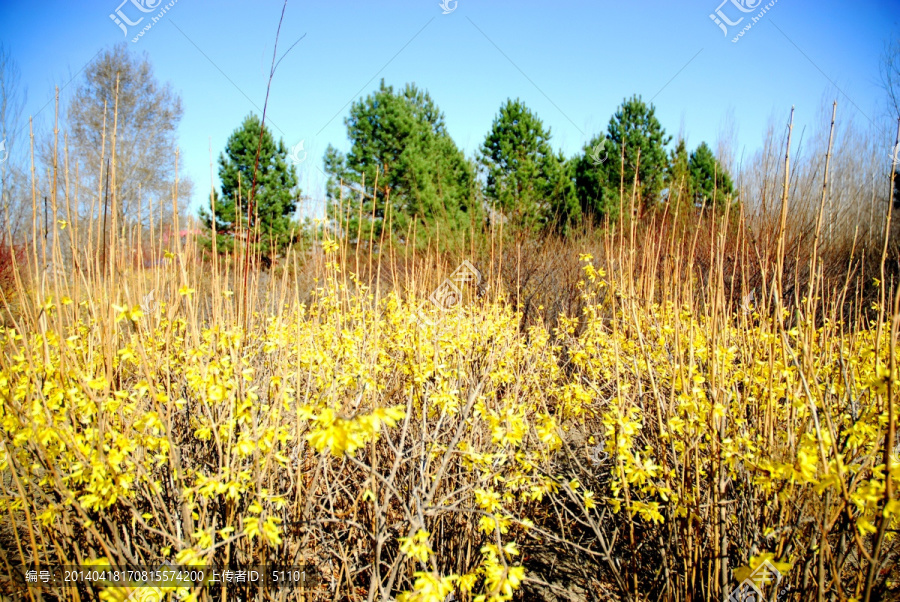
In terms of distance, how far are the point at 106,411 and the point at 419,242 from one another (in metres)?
7.36

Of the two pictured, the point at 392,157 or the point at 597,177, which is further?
the point at 597,177

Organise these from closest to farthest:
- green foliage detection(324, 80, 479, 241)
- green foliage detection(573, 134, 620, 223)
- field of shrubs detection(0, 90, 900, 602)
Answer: field of shrubs detection(0, 90, 900, 602) → green foliage detection(324, 80, 479, 241) → green foliage detection(573, 134, 620, 223)

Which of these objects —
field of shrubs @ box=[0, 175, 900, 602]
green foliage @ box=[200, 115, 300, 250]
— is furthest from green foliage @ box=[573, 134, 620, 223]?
field of shrubs @ box=[0, 175, 900, 602]

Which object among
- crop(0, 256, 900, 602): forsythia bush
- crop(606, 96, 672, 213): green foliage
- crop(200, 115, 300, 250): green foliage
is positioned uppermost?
crop(606, 96, 672, 213): green foliage

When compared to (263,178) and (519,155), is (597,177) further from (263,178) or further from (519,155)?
(263,178)

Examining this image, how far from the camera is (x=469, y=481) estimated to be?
198 centimetres

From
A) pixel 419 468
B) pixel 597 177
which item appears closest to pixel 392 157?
pixel 597 177

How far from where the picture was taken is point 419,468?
6.08ft

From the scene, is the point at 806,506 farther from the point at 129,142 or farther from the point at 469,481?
the point at 129,142

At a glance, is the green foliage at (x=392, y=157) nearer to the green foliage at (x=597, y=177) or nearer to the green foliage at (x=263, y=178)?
the green foliage at (x=263, y=178)

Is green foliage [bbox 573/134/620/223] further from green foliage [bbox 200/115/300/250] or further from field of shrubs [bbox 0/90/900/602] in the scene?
field of shrubs [bbox 0/90/900/602]

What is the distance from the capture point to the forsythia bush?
1.28m

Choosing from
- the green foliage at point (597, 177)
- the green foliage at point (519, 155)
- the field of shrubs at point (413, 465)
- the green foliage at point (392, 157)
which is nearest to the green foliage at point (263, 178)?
the green foliage at point (392, 157)

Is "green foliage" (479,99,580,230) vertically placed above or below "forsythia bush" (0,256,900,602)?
above
